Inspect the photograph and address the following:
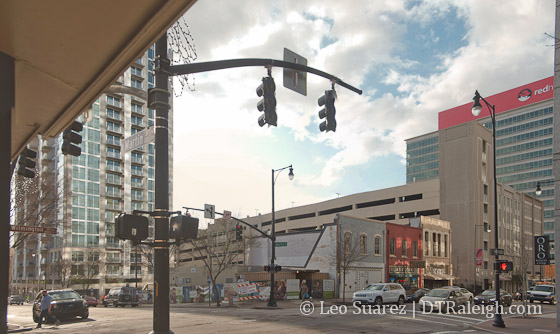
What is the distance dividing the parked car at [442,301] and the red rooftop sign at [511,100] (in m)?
111

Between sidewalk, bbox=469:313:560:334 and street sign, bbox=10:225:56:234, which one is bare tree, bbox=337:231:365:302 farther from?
street sign, bbox=10:225:56:234

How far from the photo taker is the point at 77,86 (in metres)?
5.71

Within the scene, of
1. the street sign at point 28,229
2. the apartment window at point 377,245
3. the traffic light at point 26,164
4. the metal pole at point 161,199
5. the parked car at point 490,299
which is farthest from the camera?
the apartment window at point 377,245

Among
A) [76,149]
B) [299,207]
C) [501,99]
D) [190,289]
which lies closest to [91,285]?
[299,207]

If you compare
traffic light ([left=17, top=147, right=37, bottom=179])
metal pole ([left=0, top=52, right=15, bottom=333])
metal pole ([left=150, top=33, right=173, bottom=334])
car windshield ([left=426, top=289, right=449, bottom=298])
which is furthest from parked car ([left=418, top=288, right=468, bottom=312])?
metal pole ([left=0, top=52, right=15, bottom=333])

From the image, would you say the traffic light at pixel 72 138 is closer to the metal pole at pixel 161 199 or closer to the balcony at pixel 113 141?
the metal pole at pixel 161 199

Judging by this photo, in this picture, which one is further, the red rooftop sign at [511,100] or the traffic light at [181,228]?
the red rooftop sign at [511,100]

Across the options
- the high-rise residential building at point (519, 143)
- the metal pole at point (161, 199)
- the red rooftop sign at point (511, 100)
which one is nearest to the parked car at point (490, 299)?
the metal pole at point (161, 199)

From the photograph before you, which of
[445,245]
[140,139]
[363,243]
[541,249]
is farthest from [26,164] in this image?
[445,245]

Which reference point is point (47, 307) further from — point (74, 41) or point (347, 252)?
point (347, 252)

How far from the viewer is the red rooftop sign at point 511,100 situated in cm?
12825

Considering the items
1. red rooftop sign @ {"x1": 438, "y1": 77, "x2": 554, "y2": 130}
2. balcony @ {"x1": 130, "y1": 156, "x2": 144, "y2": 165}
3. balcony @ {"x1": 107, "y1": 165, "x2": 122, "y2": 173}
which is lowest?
balcony @ {"x1": 107, "y1": 165, "x2": 122, "y2": 173}

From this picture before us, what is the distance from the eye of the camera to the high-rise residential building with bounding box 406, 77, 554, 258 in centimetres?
12562

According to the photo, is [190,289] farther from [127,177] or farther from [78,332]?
[127,177]
